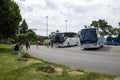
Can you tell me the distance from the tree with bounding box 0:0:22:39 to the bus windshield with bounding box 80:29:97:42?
10.3m

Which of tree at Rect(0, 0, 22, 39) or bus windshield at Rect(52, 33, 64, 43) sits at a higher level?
tree at Rect(0, 0, 22, 39)

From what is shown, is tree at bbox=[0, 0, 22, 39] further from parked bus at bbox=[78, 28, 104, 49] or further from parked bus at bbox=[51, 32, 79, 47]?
parked bus at bbox=[51, 32, 79, 47]

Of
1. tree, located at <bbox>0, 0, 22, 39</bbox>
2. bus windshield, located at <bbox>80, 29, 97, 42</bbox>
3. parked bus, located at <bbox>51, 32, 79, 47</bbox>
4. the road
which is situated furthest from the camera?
parked bus, located at <bbox>51, 32, 79, 47</bbox>

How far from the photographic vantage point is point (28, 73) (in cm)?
1470

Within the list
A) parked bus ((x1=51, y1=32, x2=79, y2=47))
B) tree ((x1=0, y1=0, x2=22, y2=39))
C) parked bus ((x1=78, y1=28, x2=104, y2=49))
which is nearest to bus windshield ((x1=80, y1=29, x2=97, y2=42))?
parked bus ((x1=78, y1=28, x2=104, y2=49))

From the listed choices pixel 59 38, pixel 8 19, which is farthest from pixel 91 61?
pixel 59 38

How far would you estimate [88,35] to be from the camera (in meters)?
41.2

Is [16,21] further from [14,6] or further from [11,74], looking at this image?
[11,74]

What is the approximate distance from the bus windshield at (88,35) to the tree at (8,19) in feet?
34.0

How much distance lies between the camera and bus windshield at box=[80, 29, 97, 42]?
40.9 meters

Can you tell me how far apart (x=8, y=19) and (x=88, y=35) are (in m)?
11.9

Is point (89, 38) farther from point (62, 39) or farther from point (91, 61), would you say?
point (91, 61)

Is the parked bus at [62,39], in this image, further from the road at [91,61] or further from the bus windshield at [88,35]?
the road at [91,61]

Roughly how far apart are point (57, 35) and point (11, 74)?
4142 cm
